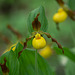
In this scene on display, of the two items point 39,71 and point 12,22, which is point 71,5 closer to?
point 39,71

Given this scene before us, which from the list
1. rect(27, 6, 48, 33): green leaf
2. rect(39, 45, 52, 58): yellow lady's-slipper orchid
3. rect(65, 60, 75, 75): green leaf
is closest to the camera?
rect(27, 6, 48, 33): green leaf

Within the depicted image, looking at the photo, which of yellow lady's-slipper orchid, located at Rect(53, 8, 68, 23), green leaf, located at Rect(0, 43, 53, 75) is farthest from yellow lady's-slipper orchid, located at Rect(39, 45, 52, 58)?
green leaf, located at Rect(0, 43, 53, 75)

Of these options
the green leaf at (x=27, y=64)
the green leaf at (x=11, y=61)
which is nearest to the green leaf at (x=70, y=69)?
the green leaf at (x=27, y=64)

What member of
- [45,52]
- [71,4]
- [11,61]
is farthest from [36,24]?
[45,52]

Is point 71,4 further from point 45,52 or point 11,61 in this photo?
point 11,61

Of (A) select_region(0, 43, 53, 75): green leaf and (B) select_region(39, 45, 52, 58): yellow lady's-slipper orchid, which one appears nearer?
(A) select_region(0, 43, 53, 75): green leaf

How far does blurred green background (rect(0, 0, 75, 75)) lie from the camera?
106 inches

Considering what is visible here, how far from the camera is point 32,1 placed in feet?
17.1

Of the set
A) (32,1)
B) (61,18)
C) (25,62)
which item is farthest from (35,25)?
(32,1)

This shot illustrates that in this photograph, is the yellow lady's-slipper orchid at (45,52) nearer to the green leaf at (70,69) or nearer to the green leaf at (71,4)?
the green leaf at (70,69)

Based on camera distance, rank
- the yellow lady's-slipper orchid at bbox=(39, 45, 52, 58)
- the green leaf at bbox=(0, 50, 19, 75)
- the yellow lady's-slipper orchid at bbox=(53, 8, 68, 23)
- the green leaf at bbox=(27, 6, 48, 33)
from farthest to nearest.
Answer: the yellow lady's-slipper orchid at bbox=(39, 45, 52, 58)
the yellow lady's-slipper orchid at bbox=(53, 8, 68, 23)
the green leaf at bbox=(27, 6, 48, 33)
the green leaf at bbox=(0, 50, 19, 75)

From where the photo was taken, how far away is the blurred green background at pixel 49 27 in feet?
8.85

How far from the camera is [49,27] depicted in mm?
3791

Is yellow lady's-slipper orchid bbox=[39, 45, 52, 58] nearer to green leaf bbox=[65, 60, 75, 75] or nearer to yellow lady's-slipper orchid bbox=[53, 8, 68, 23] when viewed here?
green leaf bbox=[65, 60, 75, 75]
